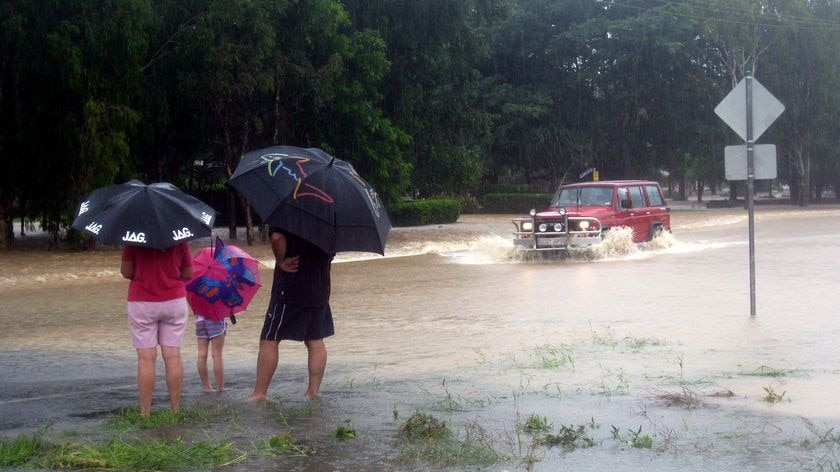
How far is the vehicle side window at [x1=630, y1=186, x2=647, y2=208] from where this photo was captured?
2472 centimetres

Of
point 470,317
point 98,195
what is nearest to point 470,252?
point 470,317

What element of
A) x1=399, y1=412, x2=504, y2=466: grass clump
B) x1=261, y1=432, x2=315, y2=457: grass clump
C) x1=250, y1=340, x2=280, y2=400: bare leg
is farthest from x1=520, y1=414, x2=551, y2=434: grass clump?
x1=250, y1=340, x2=280, y2=400: bare leg

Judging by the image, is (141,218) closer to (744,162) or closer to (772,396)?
(772,396)

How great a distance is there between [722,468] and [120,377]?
5.83 metres

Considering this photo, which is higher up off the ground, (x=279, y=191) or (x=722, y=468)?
(x=279, y=191)

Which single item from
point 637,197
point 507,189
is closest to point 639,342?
point 637,197

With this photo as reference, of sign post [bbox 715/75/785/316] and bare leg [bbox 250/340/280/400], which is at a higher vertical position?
sign post [bbox 715/75/785/316]

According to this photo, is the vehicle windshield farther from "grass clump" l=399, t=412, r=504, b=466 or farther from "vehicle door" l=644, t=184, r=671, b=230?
"grass clump" l=399, t=412, r=504, b=466

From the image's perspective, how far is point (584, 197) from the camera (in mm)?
24266

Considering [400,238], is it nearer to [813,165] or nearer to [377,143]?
[377,143]

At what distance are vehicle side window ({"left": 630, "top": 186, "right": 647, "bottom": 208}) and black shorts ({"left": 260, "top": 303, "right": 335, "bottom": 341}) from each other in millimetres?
17380

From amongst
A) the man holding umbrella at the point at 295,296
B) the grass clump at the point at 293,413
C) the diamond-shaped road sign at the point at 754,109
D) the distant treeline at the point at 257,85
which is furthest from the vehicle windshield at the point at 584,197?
the grass clump at the point at 293,413

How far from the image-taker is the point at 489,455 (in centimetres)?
636

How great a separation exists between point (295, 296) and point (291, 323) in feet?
0.67
